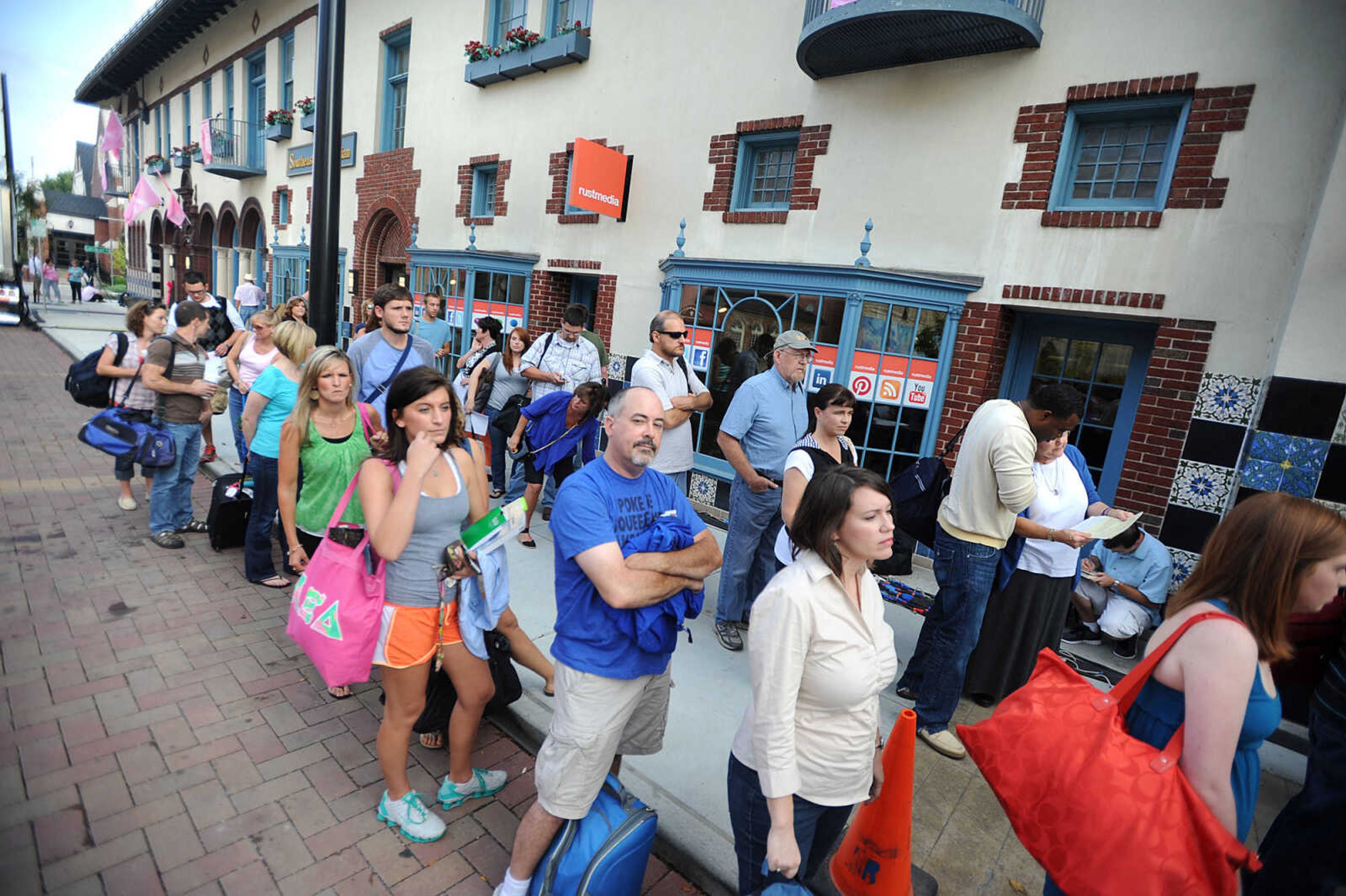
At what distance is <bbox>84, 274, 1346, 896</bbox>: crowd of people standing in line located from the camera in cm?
181

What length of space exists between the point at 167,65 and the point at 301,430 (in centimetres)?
2840

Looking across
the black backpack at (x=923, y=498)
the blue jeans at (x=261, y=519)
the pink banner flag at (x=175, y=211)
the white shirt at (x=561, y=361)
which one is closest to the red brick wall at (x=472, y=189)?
the white shirt at (x=561, y=361)

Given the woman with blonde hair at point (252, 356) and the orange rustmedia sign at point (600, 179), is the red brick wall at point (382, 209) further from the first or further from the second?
the woman with blonde hair at point (252, 356)

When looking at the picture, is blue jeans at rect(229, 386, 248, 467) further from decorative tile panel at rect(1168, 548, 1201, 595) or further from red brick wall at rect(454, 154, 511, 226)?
decorative tile panel at rect(1168, 548, 1201, 595)

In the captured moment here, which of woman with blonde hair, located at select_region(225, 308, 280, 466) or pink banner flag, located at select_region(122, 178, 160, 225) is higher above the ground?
pink banner flag, located at select_region(122, 178, 160, 225)

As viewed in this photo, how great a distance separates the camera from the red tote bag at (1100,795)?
1.66m

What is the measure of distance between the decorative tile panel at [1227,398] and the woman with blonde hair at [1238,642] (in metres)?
3.70

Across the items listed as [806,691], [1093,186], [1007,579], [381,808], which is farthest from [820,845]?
[1093,186]

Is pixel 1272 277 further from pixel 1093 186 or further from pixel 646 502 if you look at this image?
pixel 646 502

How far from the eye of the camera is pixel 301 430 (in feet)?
12.0

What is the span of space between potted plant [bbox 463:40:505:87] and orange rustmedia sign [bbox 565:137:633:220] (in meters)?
2.95

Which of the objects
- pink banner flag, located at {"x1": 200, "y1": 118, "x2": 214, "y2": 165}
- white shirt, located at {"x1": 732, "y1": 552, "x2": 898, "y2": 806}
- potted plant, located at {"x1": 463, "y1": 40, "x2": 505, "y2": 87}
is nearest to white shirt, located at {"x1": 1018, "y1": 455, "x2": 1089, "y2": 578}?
white shirt, located at {"x1": 732, "y1": 552, "x2": 898, "y2": 806}

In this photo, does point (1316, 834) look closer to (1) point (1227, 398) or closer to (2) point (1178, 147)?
(1) point (1227, 398)

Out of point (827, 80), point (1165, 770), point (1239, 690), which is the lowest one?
point (1165, 770)
